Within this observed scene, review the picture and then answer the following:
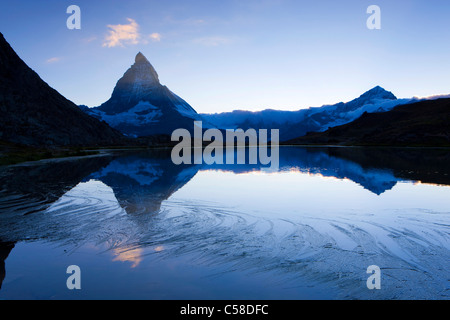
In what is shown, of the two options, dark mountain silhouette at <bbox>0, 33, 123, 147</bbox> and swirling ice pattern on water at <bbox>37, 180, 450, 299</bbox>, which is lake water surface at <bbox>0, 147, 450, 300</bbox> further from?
dark mountain silhouette at <bbox>0, 33, 123, 147</bbox>

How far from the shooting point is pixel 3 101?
108 meters

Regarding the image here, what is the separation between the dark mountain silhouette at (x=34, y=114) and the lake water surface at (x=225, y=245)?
328 ft

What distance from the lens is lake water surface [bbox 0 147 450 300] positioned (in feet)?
24.8

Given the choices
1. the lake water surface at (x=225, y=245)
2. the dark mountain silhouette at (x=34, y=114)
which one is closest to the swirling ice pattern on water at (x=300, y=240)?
the lake water surface at (x=225, y=245)

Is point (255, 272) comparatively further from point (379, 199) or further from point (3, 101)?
point (3, 101)

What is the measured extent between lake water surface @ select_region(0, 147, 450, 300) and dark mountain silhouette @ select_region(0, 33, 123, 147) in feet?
328

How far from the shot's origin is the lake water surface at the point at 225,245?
7.57m

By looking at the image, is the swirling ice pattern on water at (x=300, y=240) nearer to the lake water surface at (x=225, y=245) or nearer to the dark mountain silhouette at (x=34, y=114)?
the lake water surface at (x=225, y=245)

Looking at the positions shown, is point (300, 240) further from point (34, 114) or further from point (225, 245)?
point (34, 114)

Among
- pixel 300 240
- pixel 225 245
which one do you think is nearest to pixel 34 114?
pixel 225 245

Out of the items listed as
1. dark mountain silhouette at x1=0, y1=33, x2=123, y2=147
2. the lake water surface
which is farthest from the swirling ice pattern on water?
dark mountain silhouette at x1=0, y1=33, x2=123, y2=147
